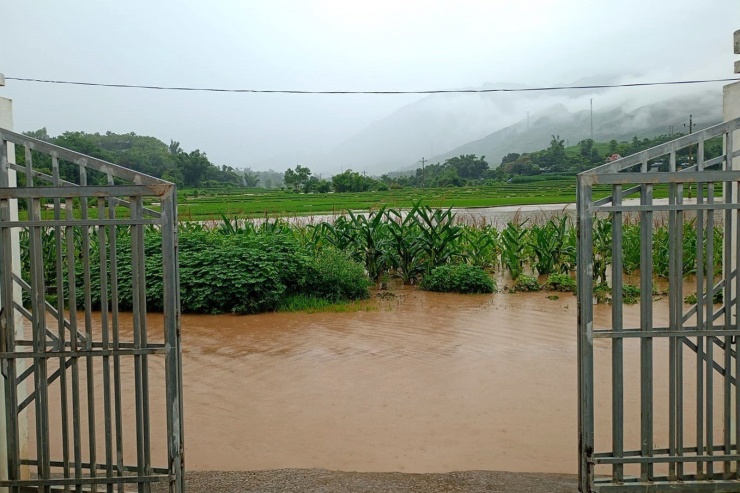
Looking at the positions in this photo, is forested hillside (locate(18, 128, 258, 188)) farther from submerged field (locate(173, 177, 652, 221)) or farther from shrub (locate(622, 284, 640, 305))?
shrub (locate(622, 284, 640, 305))

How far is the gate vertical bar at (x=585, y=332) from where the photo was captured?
3.45 m

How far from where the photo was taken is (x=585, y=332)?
348 centimetres

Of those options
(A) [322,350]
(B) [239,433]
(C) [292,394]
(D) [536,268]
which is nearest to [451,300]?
(D) [536,268]

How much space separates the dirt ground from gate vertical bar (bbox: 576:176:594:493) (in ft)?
1.82

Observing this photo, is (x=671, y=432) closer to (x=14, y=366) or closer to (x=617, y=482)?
(x=617, y=482)

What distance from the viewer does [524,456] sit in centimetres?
471

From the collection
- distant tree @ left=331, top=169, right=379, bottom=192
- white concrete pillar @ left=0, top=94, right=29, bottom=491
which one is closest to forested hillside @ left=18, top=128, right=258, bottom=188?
distant tree @ left=331, top=169, right=379, bottom=192

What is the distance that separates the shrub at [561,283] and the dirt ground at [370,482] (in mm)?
7592

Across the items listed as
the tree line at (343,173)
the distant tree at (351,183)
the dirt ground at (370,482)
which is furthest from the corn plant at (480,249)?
the distant tree at (351,183)

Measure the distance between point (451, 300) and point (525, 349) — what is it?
3214 millimetres

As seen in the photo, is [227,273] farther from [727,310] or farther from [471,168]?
[471,168]

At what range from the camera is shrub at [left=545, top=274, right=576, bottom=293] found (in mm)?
11500

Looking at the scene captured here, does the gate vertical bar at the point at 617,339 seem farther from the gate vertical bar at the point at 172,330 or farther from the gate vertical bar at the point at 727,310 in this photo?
the gate vertical bar at the point at 172,330

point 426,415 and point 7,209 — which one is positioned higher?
point 7,209
